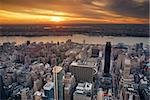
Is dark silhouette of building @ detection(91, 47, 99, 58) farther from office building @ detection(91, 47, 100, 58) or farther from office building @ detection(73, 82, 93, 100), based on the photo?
office building @ detection(73, 82, 93, 100)

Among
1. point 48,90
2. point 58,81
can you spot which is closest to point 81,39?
point 58,81

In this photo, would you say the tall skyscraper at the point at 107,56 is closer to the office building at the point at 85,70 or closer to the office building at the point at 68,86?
the office building at the point at 85,70

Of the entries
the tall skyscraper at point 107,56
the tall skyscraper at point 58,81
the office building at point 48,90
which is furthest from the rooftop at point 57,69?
the tall skyscraper at point 107,56

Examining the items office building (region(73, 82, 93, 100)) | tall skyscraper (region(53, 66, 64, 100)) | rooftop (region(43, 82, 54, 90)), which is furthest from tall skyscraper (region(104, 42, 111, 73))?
rooftop (region(43, 82, 54, 90))

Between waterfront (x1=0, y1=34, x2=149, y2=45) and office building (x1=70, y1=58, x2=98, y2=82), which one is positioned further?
office building (x1=70, y1=58, x2=98, y2=82)

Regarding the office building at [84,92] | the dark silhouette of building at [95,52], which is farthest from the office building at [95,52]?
the office building at [84,92]

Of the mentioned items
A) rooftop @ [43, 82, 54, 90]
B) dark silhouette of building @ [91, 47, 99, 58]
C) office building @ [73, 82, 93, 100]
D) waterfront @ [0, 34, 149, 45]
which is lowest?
office building @ [73, 82, 93, 100]

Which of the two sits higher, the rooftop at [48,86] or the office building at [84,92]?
the rooftop at [48,86]

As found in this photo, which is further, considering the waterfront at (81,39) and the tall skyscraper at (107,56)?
the tall skyscraper at (107,56)

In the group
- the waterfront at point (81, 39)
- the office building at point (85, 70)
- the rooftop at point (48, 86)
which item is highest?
the waterfront at point (81, 39)

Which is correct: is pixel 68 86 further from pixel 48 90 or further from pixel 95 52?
pixel 95 52
